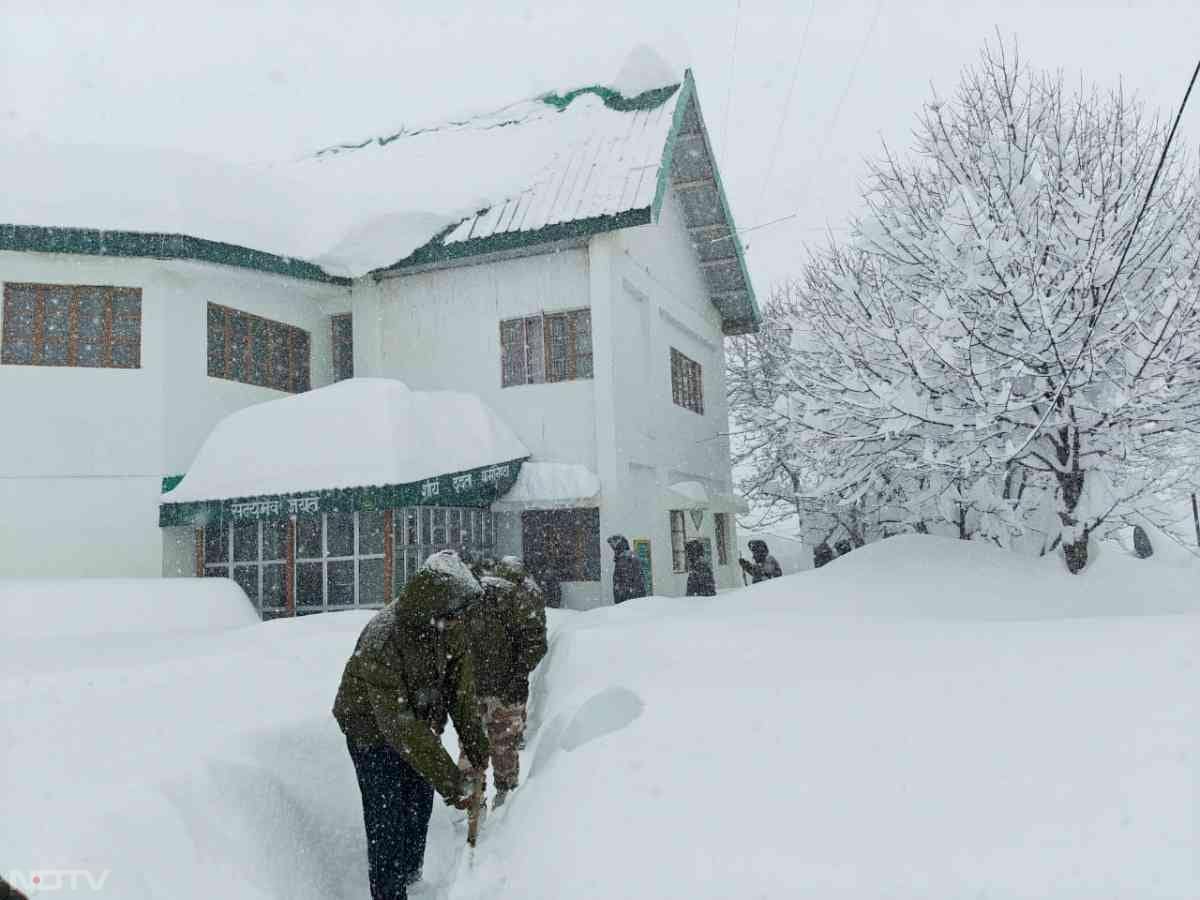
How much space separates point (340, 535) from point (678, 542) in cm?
578

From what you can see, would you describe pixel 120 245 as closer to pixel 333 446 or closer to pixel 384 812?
pixel 333 446

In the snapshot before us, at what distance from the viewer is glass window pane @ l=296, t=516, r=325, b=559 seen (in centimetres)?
1089

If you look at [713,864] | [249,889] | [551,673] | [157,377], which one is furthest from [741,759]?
[157,377]

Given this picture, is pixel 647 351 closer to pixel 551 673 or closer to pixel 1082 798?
pixel 551 673

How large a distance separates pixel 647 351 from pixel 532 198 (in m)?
3.04

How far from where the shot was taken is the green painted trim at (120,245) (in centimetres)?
1020

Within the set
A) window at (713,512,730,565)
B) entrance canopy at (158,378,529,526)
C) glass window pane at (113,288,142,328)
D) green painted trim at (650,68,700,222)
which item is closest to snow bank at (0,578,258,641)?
entrance canopy at (158,378,529,526)

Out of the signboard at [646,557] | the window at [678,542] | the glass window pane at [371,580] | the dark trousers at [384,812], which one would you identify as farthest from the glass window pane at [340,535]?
the dark trousers at [384,812]

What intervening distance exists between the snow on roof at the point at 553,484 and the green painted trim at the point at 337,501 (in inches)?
34.0

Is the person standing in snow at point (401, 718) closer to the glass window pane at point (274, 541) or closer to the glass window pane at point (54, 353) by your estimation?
the glass window pane at point (274, 541)

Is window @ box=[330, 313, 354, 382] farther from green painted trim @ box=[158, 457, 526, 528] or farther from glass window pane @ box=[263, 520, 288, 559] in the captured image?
green painted trim @ box=[158, 457, 526, 528]

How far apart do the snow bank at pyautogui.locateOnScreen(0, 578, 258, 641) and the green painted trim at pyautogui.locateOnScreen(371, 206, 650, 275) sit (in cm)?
570

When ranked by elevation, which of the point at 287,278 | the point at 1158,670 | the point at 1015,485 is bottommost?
the point at 1158,670

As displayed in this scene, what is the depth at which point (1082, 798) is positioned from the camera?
265cm
